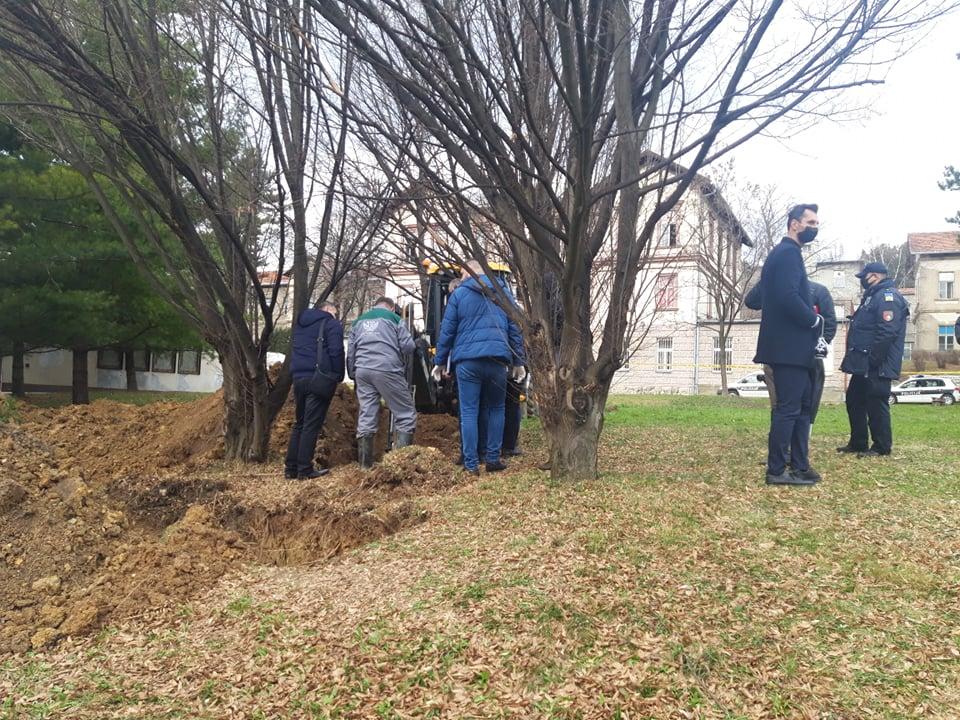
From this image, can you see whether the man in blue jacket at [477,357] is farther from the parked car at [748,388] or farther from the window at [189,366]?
the window at [189,366]

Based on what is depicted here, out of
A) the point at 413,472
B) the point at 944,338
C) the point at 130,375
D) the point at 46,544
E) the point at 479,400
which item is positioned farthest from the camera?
the point at 944,338

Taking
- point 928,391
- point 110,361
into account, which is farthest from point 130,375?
point 928,391

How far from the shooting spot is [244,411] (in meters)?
7.68

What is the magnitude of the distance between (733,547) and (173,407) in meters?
9.69

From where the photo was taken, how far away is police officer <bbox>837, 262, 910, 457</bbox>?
7047 millimetres

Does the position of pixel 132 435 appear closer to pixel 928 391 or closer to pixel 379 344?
pixel 379 344

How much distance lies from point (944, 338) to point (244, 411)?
55.3 metres

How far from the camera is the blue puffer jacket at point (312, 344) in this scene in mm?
7094

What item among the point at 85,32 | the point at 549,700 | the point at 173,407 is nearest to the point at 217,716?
the point at 549,700

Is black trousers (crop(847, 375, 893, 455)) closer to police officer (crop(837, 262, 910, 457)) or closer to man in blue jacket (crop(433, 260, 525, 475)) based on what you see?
police officer (crop(837, 262, 910, 457))

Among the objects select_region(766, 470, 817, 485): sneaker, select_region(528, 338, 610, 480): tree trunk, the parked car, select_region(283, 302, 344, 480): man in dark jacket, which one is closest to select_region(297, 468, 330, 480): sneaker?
select_region(283, 302, 344, 480): man in dark jacket

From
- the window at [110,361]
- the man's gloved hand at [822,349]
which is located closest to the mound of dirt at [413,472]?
the man's gloved hand at [822,349]

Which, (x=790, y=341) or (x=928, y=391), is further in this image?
(x=928, y=391)

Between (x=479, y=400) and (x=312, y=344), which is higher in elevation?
(x=312, y=344)
